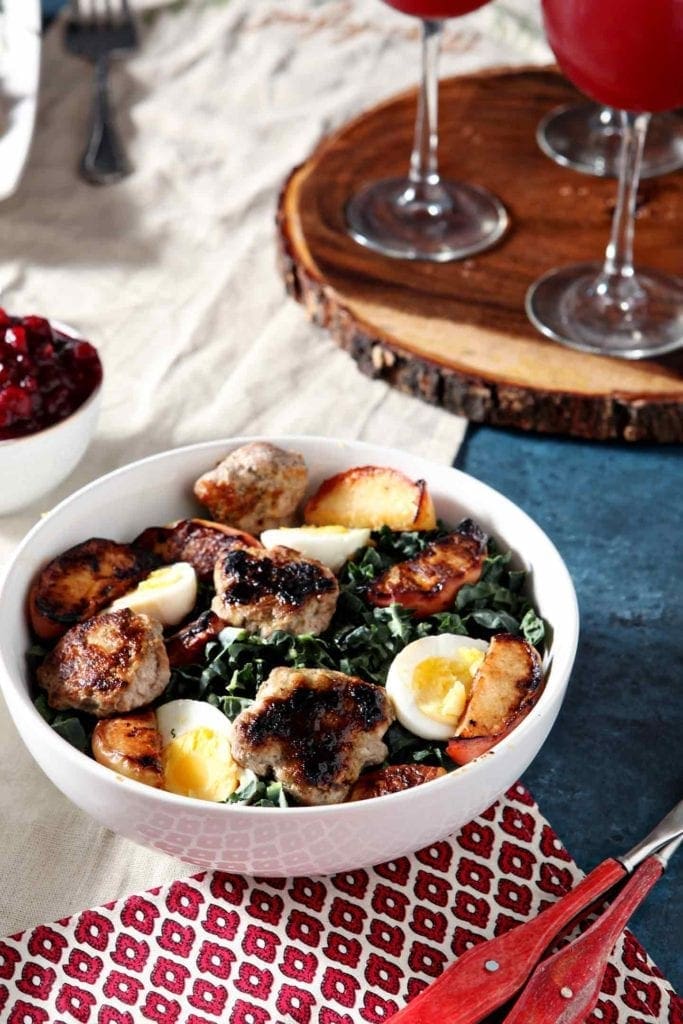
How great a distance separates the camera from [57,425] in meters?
1.77

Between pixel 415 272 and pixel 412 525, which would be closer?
pixel 412 525

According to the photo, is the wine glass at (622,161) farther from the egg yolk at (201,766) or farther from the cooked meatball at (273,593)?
the egg yolk at (201,766)

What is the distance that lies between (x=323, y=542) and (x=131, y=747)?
1.19 feet

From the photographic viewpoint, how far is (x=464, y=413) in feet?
6.75

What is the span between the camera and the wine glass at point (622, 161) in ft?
5.75

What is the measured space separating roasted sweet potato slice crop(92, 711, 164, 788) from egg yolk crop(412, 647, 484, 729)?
27cm

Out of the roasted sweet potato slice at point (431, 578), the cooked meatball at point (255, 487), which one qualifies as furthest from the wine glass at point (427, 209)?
the roasted sweet potato slice at point (431, 578)

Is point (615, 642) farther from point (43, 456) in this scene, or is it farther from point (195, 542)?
point (43, 456)

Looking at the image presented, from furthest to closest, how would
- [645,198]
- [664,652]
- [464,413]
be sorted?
[645,198]
[464,413]
[664,652]

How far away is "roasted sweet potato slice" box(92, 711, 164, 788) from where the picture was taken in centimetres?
128

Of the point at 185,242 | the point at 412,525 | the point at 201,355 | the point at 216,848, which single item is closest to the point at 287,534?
the point at 412,525

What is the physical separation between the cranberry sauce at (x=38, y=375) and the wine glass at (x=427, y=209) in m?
0.67

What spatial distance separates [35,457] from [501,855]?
2.60 feet

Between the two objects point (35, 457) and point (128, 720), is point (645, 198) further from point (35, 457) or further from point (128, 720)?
point (128, 720)
